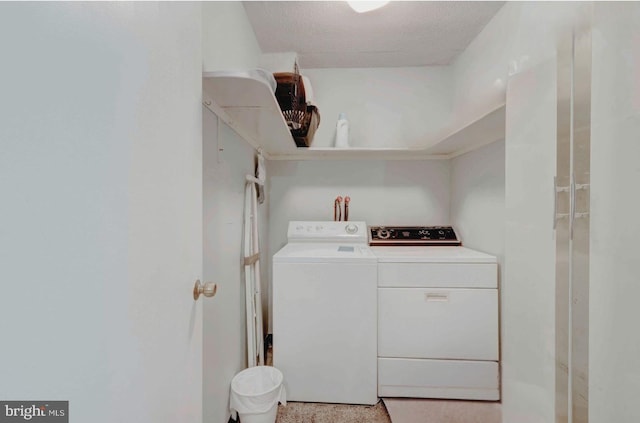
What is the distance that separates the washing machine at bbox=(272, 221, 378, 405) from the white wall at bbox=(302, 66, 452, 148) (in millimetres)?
1307

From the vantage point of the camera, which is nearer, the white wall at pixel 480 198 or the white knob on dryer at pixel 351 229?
the white wall at pixel 480 198

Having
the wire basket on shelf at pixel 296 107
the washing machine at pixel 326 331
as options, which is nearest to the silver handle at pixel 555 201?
the washing machine at pixel 326 331

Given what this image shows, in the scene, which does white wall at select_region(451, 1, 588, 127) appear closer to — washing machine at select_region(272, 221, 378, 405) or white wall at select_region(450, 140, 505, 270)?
white wall at select_region(450, 140, 505, 270)

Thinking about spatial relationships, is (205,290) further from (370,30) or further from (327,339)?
(370,30)

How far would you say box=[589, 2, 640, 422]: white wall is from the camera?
0.65 m

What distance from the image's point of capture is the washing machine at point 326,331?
65.5 inches

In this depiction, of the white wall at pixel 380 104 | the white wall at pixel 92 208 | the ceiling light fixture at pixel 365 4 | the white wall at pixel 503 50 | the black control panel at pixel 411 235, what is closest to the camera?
the white wall at pixel 92 208

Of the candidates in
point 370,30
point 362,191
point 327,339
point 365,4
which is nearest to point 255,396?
A: point 327,339

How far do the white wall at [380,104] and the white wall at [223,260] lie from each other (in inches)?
44.8

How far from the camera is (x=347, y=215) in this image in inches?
98.0

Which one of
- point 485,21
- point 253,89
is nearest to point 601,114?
point 253,89

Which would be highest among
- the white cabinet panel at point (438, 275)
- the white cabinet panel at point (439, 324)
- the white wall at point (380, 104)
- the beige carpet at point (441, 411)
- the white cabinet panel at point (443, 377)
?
the white wall at point (380, 104)

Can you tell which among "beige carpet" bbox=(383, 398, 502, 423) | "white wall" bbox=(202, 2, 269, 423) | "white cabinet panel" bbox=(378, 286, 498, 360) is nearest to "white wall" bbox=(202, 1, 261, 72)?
"white wall" bbox=(202, 2, 269, 423)

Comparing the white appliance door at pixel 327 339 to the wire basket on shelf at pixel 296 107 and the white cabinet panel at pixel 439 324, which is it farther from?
the wire basket on shelf at pixel 296 107
